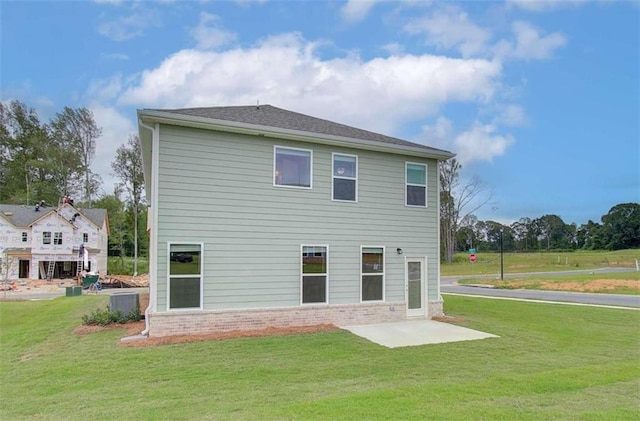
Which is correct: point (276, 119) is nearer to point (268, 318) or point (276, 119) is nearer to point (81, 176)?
point (268, 318)

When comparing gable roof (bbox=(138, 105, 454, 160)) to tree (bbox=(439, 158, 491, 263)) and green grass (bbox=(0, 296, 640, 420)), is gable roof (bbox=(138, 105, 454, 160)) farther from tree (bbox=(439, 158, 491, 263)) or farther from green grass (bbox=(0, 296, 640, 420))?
tree (bbox=(439, 158, 491, 263))

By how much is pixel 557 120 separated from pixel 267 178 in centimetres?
1595

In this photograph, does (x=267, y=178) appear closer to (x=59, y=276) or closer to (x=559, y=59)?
(x=559, y=59)

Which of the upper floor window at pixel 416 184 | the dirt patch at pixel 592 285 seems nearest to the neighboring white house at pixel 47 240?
the upper floor window at pixel 416 184

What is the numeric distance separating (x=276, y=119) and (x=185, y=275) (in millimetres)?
4691

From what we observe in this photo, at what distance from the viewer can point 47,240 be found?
113ft

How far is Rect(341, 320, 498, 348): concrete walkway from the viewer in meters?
8.70

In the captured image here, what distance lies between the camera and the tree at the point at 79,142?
4539 centimetres

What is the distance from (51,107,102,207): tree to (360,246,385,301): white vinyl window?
43.4m

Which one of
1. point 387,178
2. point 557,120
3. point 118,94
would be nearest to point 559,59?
point 557,120

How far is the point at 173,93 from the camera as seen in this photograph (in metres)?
24.1

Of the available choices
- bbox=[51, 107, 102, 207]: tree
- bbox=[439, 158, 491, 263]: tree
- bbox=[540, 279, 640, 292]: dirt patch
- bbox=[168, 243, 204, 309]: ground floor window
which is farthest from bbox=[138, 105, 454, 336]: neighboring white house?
bbox=[51, 107, 102, 207]: tree

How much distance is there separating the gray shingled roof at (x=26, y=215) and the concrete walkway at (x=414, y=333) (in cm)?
3448

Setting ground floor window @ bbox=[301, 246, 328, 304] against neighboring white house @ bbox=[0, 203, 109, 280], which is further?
neighboring white house @ bbox=[0, 203, 109, 280]
